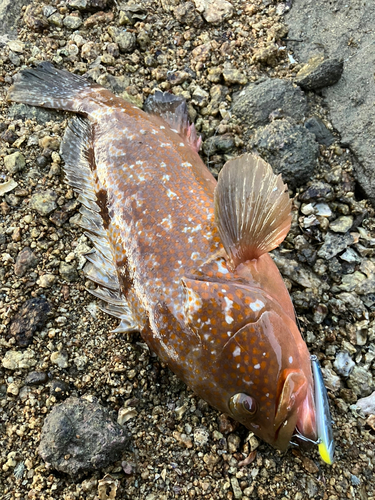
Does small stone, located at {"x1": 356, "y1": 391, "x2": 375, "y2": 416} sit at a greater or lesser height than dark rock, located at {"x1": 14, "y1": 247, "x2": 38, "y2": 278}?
lesser

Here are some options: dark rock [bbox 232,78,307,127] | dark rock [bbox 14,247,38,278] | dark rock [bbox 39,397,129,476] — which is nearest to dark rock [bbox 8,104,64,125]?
dark rock [bbox 14,247,38,278]

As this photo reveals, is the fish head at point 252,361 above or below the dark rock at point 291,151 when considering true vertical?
below

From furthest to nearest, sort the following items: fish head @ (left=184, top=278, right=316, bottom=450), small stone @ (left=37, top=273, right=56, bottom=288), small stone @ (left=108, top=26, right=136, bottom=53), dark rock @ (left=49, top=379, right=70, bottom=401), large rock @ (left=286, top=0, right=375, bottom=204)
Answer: small stone @ (left=108, top=26, right=136, bottom=53) → large rock @ (left=286, top=0, right=375, bottom=204) → small stone @ (left=37, top=273, right=56, bottom=288) → dark rock @ (left=49, top=379, right=70, bottom=401) → fish head @ (left=184, top=278, right=316, bottom=450)

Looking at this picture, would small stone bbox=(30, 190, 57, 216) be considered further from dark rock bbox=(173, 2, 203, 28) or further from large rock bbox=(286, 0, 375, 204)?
large rock bbox=(286, 0, 375, 204)

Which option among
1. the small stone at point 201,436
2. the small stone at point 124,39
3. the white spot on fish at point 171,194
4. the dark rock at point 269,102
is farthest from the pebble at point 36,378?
the small stone at point 124,39

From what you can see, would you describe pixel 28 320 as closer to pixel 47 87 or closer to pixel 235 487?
pixel 235 487

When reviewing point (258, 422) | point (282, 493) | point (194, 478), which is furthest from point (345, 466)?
point (194, 478)

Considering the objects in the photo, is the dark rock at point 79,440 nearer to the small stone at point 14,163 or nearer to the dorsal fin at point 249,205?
the dorsal fin at point 249,205
